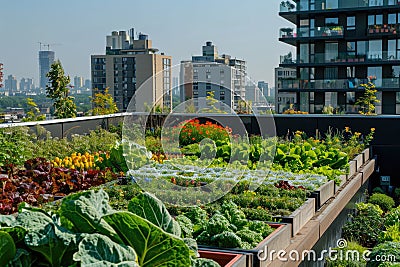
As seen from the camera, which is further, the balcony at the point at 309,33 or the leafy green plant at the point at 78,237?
the balcony at the point at 309,33

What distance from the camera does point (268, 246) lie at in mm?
3789

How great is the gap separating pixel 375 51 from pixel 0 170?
2747cm

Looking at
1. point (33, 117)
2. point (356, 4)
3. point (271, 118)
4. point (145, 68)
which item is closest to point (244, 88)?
point (271, 118)

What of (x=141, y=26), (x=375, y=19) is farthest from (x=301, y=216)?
Answer: (x=141, y=26)

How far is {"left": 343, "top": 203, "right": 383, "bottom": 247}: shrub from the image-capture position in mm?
6883

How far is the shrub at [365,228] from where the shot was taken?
22.6 ft

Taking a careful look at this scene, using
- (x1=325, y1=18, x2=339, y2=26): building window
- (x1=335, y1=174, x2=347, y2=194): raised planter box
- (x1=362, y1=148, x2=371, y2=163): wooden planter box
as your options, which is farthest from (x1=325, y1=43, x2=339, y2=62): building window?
(x1=335, y1=174, x2=347, y2=194): raised planter box

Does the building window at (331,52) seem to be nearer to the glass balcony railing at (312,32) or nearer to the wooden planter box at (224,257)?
the glass balcony railing at (312,32)

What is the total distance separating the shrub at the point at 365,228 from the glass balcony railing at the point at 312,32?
24958mm

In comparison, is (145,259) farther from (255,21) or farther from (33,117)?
(255,21)

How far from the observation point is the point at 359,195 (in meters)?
8.39

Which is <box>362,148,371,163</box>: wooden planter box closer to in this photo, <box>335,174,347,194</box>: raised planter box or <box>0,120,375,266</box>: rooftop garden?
<box>0,120,375,266</box>: rooftop garden

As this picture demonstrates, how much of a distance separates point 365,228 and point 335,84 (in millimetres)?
25229

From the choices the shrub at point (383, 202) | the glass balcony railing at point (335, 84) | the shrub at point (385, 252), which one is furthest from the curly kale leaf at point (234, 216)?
the glass balcony railing at point (335, 84)
